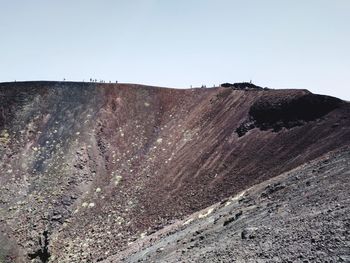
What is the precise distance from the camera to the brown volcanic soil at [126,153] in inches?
Answer: 1325

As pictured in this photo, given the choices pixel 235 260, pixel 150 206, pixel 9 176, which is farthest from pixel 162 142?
pixel 235 260

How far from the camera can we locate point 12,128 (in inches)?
2029

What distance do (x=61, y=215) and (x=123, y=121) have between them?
1693 cm

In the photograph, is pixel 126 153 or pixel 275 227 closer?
pixel 275 227

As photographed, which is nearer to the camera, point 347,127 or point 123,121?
point 347,127

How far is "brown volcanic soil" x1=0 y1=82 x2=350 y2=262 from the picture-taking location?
33.7 meters

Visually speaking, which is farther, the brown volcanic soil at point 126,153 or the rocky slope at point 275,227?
the brown volcanic soil at point 126,153

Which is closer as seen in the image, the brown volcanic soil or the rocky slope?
the rocky slope

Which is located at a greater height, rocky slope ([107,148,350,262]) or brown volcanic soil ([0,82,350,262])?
brown volcanic soil ([0,82,350,262])

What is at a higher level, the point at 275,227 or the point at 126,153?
the point at 126,153

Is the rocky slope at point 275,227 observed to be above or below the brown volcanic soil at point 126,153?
below

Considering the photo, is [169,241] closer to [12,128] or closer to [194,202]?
[194,202]

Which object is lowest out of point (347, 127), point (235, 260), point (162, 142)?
point (235, 260)

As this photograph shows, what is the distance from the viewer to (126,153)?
48.5m
